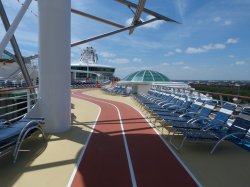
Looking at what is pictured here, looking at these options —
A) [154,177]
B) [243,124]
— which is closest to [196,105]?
[243,124]

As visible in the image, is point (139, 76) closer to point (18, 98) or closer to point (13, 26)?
point (18, 98)

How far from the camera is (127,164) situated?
457 cm

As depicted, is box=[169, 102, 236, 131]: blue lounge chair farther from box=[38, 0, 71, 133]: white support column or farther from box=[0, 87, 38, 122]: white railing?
box=[0, 87, 38, 122]: white railing

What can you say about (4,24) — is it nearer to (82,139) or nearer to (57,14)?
(57,14)

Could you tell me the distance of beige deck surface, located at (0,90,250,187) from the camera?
3.87m

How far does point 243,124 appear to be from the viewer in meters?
5.18

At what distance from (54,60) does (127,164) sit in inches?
140

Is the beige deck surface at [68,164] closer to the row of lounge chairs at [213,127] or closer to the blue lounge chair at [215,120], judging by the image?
the row of lounge chairs at [213,127]

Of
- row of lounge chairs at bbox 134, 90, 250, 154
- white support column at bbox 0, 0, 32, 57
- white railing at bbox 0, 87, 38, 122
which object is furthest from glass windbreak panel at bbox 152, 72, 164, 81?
white support column at bbox 0, 0, 32, 57

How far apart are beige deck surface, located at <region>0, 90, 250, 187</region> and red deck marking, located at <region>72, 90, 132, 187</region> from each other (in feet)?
0.75

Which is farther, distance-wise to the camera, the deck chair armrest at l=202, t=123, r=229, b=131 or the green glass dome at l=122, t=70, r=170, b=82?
the green glass dome at l=122, t=70, r=170, b=82

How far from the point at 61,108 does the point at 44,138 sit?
1143 millimetres

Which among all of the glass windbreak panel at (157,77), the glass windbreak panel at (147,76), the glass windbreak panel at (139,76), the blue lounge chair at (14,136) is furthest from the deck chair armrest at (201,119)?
Result: the glass windbreak panel at (139,76)

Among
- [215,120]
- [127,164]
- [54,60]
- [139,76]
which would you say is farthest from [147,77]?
[127,164]
